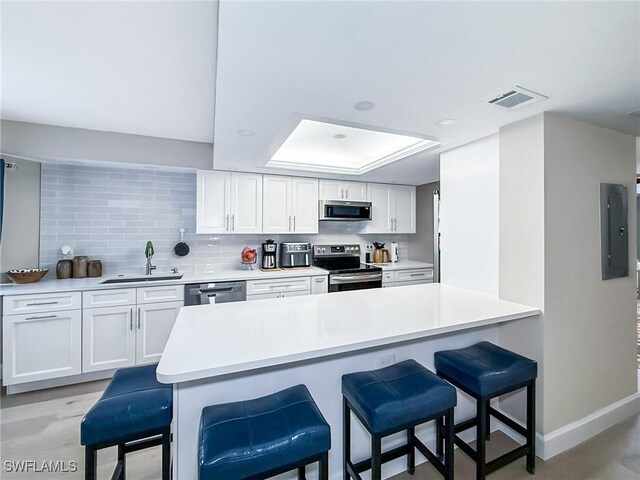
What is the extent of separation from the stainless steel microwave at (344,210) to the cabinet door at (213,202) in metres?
1.22

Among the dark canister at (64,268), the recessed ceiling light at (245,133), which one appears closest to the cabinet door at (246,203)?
the recessed ceiling light at (245,133)

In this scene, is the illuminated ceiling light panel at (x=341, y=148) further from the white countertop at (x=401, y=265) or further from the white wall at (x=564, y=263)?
the white countertop at (x=401, y=265)

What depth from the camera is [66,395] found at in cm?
257

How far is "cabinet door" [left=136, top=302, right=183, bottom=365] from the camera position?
2855 millimetres

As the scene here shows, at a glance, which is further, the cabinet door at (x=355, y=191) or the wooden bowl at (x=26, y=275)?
the cabinet door at (x=355, y=191)

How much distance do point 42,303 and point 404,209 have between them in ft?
14.4

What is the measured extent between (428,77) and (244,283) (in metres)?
2.63

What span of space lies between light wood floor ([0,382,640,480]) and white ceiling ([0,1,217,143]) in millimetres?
2486

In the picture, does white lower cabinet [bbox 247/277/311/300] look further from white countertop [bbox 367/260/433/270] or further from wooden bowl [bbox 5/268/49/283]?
wooden bowl [bbox 5/268/49/283]

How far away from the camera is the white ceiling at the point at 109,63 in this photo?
1364 mm

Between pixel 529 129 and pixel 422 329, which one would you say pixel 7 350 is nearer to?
pixel 422 329

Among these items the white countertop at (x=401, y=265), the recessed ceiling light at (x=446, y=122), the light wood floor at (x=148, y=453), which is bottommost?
the light wood floor at (x=148, y=453)

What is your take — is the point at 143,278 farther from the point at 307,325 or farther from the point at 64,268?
the point at 307,325

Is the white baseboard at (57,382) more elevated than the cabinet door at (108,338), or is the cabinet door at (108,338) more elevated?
the cabinet door at (108,338)
